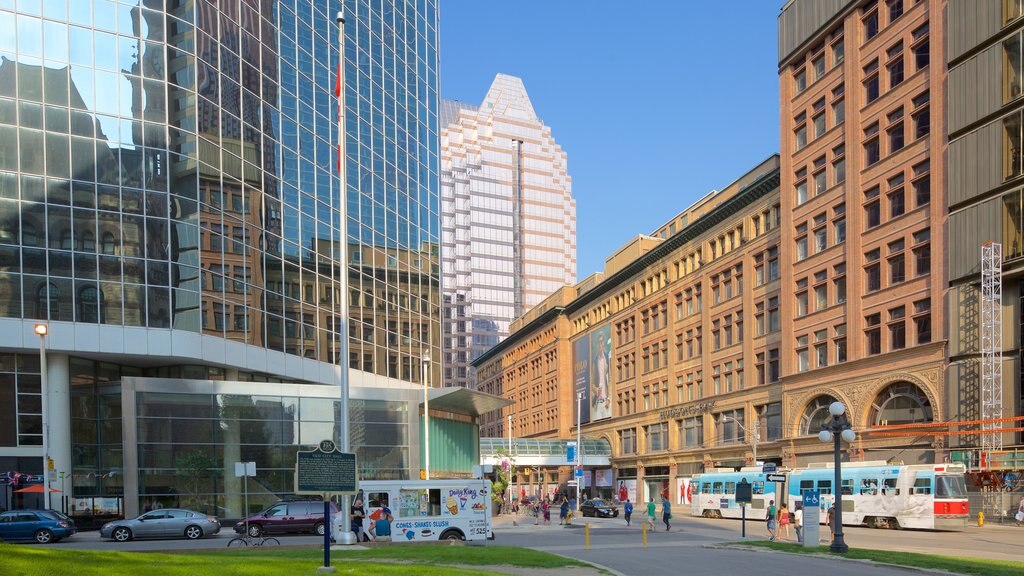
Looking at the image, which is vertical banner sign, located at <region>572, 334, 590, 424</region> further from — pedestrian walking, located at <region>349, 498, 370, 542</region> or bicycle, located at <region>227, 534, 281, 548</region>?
pedestrian walking, located at <region>349, 498, 370, 542</region>

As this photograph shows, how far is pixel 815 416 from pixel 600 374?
4861 centimetres

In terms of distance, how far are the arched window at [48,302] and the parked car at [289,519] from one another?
15645mm

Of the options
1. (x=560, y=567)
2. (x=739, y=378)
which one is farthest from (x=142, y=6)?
(x=739, y=378)

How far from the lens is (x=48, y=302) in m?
46.4

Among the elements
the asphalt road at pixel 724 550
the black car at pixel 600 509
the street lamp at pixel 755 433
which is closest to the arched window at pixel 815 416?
the street lamp at pixel 755 433

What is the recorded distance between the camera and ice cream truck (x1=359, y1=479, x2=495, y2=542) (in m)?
33.3

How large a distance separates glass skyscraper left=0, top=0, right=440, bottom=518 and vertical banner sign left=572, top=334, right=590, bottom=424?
6453 centimetres

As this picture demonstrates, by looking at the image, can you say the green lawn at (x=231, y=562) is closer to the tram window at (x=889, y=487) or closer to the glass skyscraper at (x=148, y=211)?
the glass skyscraper at (x=148, y=211)

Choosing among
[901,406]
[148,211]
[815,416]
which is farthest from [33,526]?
[815,416]

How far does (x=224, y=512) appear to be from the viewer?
49.4 m

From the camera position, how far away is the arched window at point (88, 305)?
47031 millimetres

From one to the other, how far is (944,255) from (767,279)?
22.5 metres

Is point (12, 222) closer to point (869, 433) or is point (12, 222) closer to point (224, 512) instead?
point (224, 512)

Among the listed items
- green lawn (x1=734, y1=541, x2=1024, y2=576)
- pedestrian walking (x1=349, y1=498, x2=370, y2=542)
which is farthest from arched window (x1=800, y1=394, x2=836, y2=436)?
pedestrian walking (x1=349, y1=498, x2=370, y2=542)
